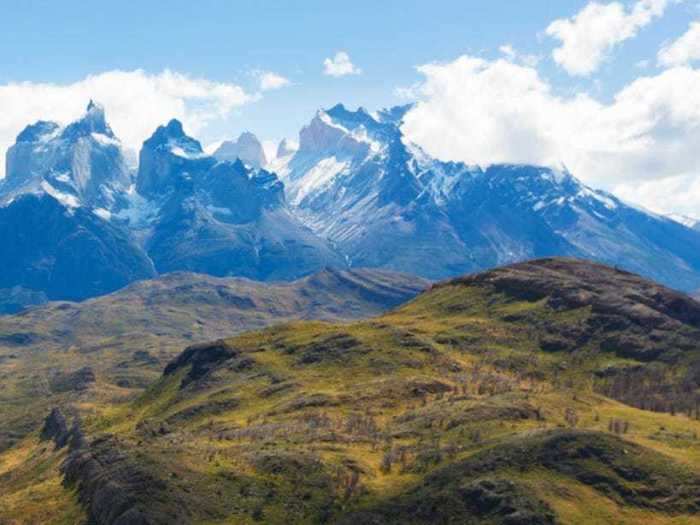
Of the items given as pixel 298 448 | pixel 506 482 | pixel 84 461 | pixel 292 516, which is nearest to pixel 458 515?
pixel 506 482

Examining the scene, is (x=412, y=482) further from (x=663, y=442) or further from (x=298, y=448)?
(x=663, y=442)

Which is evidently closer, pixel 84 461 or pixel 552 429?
pixel 552 429

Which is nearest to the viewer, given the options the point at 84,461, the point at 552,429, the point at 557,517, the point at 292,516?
the point at 557,517

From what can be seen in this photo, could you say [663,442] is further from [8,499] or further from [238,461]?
[8,499]

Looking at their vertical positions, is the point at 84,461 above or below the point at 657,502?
below

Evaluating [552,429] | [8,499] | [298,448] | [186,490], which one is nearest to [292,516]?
[186,490]

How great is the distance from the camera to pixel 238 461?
183625mm

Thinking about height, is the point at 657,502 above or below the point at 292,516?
above

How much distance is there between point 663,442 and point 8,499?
141 metres

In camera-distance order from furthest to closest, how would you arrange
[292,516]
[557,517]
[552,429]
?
1. [552,429]
2. [292,516]
3. [557,517]

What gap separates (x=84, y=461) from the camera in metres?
196

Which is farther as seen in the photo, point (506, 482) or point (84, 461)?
point (84, 461)

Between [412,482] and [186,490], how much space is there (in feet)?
136

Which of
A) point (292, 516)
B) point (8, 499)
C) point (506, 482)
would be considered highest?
point (506, 482)
